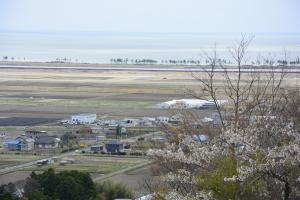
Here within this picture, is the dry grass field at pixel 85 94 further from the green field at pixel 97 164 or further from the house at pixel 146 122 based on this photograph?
the green field at pixel 97 164

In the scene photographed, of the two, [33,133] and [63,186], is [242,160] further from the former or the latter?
[33,133]

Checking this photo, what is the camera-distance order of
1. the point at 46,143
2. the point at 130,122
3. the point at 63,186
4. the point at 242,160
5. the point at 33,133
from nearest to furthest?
1. the point at 242,160
2. the point at 63,186
3. the point at 46,143
4. the point at 33,133
5. the point at 130,122

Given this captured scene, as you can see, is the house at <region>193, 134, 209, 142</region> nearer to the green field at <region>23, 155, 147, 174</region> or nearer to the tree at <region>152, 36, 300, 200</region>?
the tree at <region>152, 36, 300, 200</region>

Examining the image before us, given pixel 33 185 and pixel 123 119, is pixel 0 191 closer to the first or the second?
pixel 33 185

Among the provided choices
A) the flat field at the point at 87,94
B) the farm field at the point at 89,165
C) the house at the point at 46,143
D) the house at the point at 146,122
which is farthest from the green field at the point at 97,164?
the house at the point at 146,122

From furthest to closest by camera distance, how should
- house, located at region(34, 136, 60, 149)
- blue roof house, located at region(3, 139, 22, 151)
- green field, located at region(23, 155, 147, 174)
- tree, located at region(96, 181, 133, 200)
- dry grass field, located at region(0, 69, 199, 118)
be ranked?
dry grass field, located at region(0, 69, 199, 118) → house, located at region(34, 136, 60, 149) → blue roof house, located at region(3, 139, 22, 151) → green field, located at region(23, 155, 147, 174) → tree, located at region(96, 181, 133, 200)

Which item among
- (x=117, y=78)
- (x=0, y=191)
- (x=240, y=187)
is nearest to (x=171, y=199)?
(x=240, y=187)

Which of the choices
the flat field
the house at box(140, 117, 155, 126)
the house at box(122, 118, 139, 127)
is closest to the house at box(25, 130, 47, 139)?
the house at box(122, 118, 139, 127)

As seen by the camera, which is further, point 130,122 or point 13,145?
point 130,122

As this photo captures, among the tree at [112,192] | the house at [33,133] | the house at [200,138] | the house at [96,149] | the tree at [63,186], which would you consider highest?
the house at [200,138]

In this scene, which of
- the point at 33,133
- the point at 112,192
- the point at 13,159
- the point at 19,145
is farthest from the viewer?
the point at 33,133

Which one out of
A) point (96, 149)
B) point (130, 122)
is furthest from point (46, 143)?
point (130, 122)
